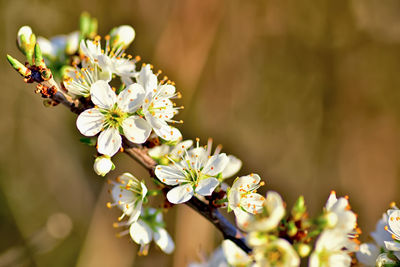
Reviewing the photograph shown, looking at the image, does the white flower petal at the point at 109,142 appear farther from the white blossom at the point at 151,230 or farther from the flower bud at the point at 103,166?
the white blossom at the point at 151,230

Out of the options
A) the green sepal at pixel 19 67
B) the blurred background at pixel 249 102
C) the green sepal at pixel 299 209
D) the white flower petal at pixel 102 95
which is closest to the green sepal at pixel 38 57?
the green sepal at pixel 19 67

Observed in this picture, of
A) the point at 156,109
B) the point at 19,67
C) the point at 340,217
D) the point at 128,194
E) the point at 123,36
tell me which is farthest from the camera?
the point at 123,36

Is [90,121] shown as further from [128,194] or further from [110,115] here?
[128,194]

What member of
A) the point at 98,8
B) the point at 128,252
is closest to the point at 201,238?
the point at 128,252

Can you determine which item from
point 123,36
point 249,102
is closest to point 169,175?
point 123,36

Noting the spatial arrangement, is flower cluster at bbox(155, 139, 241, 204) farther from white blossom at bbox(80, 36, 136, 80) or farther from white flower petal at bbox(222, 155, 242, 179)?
white blossom at bbox(80, 36, 136, 80)
